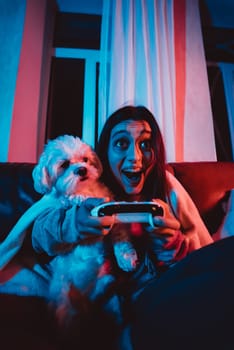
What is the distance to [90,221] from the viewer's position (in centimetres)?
71

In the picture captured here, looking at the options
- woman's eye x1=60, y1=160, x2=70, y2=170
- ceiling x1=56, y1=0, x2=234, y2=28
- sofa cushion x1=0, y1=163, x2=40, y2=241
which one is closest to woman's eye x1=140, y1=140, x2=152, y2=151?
woman's eye x1=60, y1=160, x2=70, y2=170

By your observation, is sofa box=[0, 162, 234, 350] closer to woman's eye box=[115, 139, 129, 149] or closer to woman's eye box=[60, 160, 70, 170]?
woman's eye box=[60, 160, 70, 170]

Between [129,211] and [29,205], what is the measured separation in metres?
0.55

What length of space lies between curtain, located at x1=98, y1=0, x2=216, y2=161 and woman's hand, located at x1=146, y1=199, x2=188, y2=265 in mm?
1031

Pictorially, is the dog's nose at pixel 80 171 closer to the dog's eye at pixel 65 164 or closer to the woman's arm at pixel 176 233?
the dog's eye at pixel 65 164

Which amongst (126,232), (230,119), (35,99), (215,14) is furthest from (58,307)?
(215,14)

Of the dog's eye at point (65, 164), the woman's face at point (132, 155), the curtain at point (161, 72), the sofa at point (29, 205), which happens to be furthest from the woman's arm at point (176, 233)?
the curtain at point (161, 72)

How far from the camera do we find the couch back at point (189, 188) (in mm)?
1100

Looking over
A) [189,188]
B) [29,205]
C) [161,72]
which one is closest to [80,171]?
[29,205]

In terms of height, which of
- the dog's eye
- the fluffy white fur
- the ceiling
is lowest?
the fluffy white fur

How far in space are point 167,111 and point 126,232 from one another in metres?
1.27

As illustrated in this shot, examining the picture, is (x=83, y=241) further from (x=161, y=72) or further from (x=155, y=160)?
(x=161, y=72)

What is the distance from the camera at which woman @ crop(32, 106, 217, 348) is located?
759 millimetres

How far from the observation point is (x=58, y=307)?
0.72 meters
